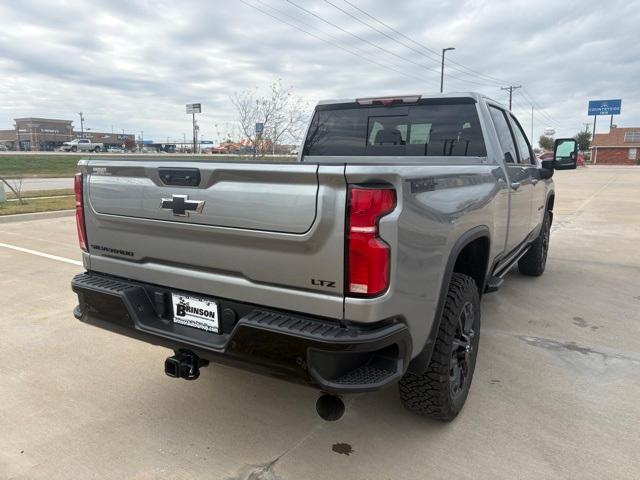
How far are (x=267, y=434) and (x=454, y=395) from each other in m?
1.08

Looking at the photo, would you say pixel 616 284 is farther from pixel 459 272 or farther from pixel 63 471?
pixel 63 471

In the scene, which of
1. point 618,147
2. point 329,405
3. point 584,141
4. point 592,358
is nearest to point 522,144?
point 592,358

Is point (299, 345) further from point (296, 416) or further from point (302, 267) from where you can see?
point (296, 416)

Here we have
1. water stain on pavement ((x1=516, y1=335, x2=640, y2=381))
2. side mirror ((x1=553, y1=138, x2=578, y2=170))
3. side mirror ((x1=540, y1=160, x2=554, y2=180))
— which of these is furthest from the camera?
side mirror ((x1=540, y1=160, x2=554, y2=180))

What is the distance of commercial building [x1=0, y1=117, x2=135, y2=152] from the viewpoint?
300 ft

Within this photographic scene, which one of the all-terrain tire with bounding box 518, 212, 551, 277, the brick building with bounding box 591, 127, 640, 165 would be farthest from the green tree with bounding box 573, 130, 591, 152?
the all-terrain tire with bounding box 518, 212, 551, 277

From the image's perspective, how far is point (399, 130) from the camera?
4.21m

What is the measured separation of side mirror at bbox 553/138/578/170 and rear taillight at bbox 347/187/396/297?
3.85 metres

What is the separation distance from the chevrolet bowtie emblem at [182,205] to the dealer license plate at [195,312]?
435 mm

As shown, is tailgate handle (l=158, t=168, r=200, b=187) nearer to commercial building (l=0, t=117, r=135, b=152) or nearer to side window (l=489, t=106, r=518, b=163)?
side window (l=489, t=106, r=518, b=163)

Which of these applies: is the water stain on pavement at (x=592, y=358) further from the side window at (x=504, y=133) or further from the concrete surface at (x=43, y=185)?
the concrete surface at (x=43, y=185)

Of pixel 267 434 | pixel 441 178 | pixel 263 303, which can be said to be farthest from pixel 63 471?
pixel 441 178

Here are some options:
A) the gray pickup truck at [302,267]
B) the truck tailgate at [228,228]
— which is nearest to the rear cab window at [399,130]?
the gray pickup truck at [302,267]

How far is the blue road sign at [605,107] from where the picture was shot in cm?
6688
